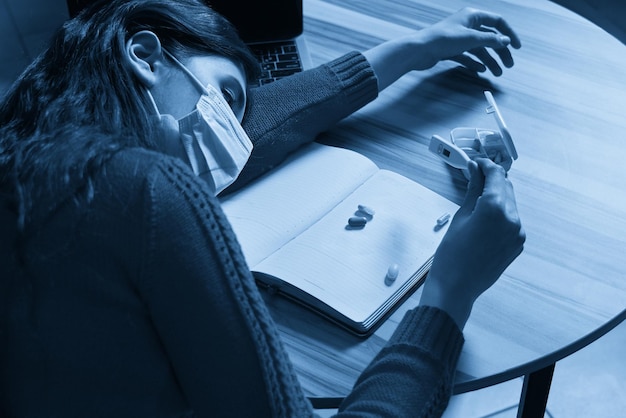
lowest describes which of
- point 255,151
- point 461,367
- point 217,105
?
point 461,367

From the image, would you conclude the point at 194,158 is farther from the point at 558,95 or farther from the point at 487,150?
the point at 558,95

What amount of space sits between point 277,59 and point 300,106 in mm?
222

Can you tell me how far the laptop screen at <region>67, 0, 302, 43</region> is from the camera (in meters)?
1.34

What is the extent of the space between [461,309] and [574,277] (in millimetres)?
199

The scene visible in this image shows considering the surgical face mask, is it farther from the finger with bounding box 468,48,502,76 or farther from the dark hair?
the finger with bounding box 468,48,502,76

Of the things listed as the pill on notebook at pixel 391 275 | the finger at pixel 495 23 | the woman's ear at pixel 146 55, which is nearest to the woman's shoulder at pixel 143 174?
the woman's ear at pixel 146 55

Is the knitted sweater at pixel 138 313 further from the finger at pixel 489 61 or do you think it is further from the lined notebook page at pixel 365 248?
the finger at pixel 489 61

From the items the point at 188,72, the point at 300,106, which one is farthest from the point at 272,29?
the point at 188,72

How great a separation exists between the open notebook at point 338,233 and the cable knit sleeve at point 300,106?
0.11 ft

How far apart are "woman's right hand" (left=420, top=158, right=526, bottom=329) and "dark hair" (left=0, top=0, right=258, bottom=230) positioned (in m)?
0.39

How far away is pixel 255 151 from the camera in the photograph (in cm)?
109

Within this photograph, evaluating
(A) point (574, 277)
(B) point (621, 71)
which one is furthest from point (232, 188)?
(B) point (621, 71)

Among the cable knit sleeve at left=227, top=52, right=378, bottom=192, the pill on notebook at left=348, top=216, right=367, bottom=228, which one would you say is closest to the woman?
the pill on notebook at left=348, top=216, right=367, bottom=228

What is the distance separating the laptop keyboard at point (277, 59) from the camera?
1.30 meters
